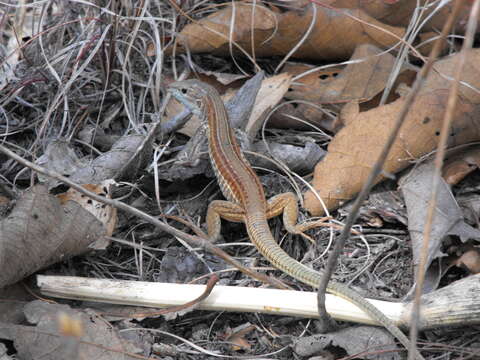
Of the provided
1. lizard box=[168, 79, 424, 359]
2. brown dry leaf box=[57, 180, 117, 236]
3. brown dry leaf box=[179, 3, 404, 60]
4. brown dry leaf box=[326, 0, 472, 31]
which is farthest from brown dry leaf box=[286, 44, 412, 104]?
brown dry leaf box=[57, 180, 117, 236]

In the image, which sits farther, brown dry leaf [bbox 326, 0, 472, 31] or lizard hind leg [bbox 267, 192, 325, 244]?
brown dry leaf [bbox 326, 0, 472, 31]

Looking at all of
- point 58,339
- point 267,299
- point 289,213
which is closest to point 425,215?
point 289,213

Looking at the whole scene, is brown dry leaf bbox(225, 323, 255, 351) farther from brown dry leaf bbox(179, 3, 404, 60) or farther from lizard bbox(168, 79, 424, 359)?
brown dry leaf bbox(179, 3, 404, 60)

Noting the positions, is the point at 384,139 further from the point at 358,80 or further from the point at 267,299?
the point at 267,299

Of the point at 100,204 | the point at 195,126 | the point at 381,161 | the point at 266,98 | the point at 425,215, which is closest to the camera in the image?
the point at 381,161

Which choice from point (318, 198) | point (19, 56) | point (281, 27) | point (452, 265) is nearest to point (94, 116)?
point (19, 56)

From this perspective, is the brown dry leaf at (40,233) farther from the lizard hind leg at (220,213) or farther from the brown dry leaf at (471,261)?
the brown dry leaf at (471,261)

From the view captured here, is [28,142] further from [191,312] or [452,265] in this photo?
[452,265]

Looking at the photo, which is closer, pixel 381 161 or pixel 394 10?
pixel 381 161
